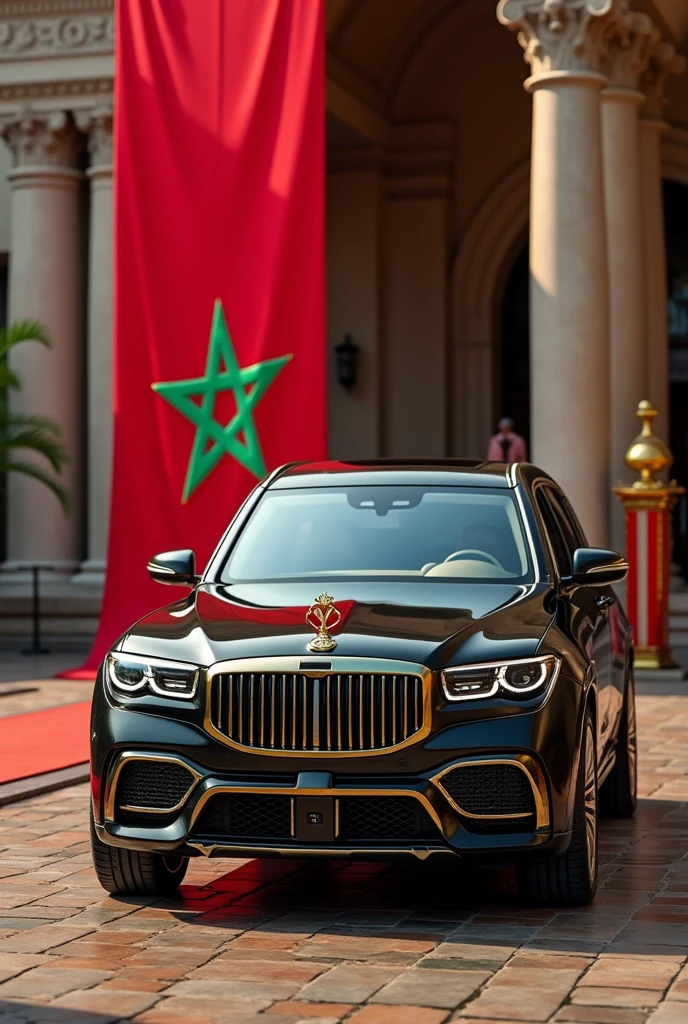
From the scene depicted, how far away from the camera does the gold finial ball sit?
642 inches

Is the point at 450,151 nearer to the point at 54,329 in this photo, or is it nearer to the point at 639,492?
the point at 54,329

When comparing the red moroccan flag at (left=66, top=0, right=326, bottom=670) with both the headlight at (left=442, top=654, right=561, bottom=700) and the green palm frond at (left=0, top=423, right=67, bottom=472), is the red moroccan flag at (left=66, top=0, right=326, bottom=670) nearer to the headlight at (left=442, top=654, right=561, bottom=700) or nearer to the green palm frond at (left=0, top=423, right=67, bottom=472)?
the green palm frond at (left=0, top=423, right=67, bottom=472)

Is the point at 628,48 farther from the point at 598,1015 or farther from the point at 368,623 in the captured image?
the point at 598,1015

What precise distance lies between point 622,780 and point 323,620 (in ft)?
9.49

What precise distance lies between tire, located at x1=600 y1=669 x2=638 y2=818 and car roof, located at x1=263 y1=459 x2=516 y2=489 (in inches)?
60.9

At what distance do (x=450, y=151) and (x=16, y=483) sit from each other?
7.92 meters

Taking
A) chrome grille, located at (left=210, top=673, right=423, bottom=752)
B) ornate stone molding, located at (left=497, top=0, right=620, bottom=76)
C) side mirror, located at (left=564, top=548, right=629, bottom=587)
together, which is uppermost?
ornate stone molding, located at (left=497, top=0, right=620, bottom=76)

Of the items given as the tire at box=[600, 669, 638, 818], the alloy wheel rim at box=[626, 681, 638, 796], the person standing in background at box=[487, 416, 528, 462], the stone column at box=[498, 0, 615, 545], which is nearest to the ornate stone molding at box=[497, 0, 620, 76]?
the stone column at box=[498, 0, 615, 545]

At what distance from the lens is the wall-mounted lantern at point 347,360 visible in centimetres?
2417

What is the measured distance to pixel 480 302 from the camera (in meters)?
24.9

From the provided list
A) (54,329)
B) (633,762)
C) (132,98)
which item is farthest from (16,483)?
(633,762)

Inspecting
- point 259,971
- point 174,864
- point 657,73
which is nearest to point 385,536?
point 174,864

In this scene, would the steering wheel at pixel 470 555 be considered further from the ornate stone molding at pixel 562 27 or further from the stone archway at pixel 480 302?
the stone archway at pixel 480 302

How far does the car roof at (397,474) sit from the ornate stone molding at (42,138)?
556 inches
